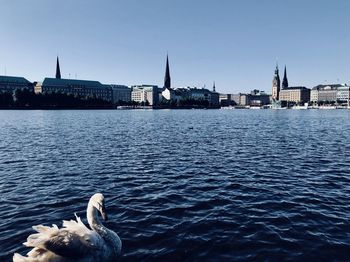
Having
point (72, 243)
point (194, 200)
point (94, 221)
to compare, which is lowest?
point (194, 200)

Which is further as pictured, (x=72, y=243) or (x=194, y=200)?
(x=194, y=200)

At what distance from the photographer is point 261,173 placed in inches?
920

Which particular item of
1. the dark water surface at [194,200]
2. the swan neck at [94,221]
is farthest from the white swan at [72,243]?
the dark water surface at [194,200]

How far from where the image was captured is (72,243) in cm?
902

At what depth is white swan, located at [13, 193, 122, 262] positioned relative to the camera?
28.8ft

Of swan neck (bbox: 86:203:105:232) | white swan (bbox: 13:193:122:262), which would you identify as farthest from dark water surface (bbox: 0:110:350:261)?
swan neck (bbox: 86:203:105:232)

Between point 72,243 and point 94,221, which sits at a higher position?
point 94,221

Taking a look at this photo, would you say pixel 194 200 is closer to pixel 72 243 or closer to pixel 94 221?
pixel 94 221

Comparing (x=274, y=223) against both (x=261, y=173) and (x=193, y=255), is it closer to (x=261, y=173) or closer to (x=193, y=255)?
(x=193, y=255)

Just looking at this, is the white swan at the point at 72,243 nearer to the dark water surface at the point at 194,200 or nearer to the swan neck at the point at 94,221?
the swan neck at the point at 94,221

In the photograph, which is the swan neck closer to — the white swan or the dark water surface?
the white swan

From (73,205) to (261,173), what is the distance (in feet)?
46.2

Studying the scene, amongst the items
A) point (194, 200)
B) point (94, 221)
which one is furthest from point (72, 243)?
point (194, 200)

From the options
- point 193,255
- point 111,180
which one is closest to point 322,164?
point 111,180
